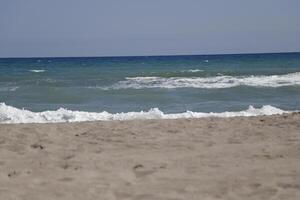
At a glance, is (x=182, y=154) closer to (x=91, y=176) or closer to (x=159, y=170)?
(x=159, y=170)

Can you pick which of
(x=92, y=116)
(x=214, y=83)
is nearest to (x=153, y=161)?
(x=92, y=116)

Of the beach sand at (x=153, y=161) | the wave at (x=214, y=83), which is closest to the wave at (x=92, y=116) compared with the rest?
the beach sand at (x=153, y=161)

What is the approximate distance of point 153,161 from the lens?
4.82m

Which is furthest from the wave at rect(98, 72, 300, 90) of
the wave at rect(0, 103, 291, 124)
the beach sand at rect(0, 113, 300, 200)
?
the beach sand at rect(0, 113, 300, 200)

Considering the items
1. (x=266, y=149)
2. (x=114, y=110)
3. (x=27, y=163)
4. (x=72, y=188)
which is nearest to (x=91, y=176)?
(x=72, y=188)

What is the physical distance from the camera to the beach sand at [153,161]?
12.7 ft

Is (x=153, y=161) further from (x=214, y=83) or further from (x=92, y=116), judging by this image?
(x=214, y=83)

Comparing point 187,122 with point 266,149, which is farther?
point 187,122

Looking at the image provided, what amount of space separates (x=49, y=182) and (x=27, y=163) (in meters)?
0.83

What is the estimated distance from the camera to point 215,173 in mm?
4305

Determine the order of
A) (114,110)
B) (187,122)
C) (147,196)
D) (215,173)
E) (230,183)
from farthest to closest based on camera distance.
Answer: (114,110)
(187,122)
(215,173)
(230,183)
(147,196)

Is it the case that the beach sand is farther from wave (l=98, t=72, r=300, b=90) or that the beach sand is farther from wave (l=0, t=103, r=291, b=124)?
wave (l=98, t=72, r=300, b=90)

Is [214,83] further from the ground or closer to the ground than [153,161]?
closer to the ground

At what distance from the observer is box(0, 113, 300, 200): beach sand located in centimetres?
388
